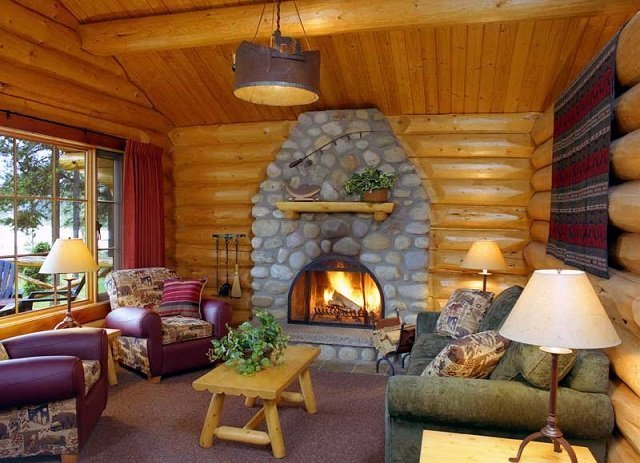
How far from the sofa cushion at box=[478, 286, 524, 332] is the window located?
373cm

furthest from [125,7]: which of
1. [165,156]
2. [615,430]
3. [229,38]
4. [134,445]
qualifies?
[615,430]

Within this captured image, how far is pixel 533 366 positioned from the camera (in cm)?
240

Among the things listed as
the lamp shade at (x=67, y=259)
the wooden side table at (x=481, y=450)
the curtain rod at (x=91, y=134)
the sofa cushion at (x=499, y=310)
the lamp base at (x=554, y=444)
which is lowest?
the wooden side table at (x=481, y=450)

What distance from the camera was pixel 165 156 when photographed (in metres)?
6.05

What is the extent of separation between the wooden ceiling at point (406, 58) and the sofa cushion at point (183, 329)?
7.88 feet

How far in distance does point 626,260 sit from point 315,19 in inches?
108

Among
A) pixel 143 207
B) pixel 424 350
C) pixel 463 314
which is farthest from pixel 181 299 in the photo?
pixel 463 314

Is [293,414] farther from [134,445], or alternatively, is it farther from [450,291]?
[450,291]

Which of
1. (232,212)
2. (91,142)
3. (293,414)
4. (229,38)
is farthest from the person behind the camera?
(232,212)

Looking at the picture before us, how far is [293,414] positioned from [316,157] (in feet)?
9.19

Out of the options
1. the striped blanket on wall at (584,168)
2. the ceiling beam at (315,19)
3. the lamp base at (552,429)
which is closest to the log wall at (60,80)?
the ceiling beam at (315,19)

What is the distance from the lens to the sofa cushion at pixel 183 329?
4.44 m

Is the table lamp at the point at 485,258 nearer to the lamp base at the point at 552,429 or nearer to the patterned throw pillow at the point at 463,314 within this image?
the patterned throw pillow at the point at 463,314

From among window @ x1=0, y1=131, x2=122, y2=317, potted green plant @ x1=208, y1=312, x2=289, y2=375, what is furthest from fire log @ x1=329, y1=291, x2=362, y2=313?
window @ x1=0, y1=131, x2=122, y2=317
